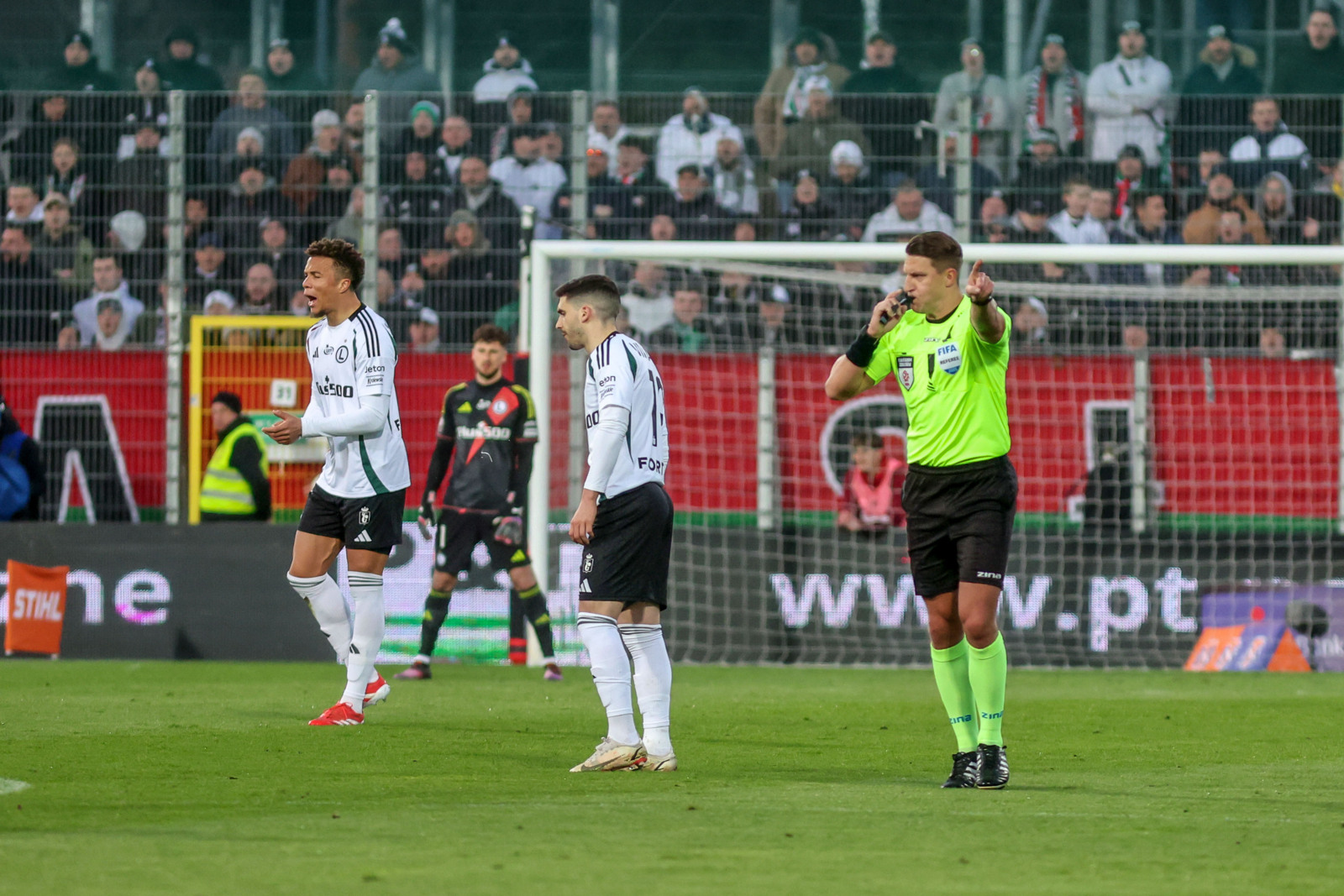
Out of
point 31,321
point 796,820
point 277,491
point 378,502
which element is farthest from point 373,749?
point 31,321

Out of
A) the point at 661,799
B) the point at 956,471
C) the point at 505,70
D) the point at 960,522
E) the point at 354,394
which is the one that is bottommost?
the point at 661,799

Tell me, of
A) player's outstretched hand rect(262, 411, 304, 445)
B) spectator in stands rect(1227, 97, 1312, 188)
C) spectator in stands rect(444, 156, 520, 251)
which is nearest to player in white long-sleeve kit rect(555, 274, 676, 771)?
player's outstretched hand rect(262, 411, 304, 445)

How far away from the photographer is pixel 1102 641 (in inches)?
556

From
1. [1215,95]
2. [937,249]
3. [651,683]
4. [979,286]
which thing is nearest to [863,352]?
[937,249]

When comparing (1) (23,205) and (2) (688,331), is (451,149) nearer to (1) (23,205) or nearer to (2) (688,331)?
(2) (688,331)

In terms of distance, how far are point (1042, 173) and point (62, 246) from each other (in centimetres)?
791

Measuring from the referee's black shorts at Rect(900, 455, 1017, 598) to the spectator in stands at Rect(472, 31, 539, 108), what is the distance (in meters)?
10.1

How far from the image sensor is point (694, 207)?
15195mm

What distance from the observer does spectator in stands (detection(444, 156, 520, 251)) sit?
14727 millimetres

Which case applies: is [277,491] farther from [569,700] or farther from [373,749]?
[373,749]

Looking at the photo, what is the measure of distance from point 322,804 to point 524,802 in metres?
0.68

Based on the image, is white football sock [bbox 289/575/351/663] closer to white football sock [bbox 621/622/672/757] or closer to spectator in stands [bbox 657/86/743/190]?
white football sock [bbox 621/622/672/757]

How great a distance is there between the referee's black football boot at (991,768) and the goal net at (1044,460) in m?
7.02

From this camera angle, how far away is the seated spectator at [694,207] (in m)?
15.2
